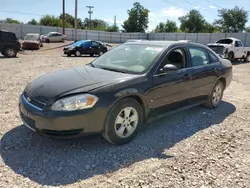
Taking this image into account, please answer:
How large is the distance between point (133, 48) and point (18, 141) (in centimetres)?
251

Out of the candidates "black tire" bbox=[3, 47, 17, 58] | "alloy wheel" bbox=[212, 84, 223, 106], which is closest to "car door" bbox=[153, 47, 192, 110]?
"alloy wheel" bbox=[212, 84, 223, 106]

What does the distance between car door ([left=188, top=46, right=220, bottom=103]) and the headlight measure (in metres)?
2.21

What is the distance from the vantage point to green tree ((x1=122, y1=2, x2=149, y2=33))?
6191 cm

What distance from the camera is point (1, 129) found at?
12.8 feet

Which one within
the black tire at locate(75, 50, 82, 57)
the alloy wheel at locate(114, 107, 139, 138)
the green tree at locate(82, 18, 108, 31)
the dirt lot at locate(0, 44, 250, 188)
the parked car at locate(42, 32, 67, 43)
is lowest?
the dirt lot at locate(0, 44, 250, 188)

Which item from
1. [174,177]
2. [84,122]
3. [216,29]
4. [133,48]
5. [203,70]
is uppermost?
[216,29]

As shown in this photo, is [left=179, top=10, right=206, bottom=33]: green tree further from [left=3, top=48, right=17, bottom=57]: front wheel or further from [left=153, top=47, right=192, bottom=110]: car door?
[left=153, top=47, right=192, bottom=110]: car door

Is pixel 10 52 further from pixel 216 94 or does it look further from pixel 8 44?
pixel 216 94

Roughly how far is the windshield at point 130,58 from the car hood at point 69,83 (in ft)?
0.87

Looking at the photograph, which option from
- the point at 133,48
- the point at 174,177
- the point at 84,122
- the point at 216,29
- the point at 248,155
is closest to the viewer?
the point at 174,177

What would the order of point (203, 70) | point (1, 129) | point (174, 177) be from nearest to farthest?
1. point (174, 177)
2. point (1, 129)
3. point (203, 70)

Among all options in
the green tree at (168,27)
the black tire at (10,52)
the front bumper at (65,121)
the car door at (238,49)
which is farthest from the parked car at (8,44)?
the green tree at (168,27)

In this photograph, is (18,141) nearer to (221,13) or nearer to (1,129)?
(1,129)

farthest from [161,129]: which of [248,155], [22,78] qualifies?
[22,78]
